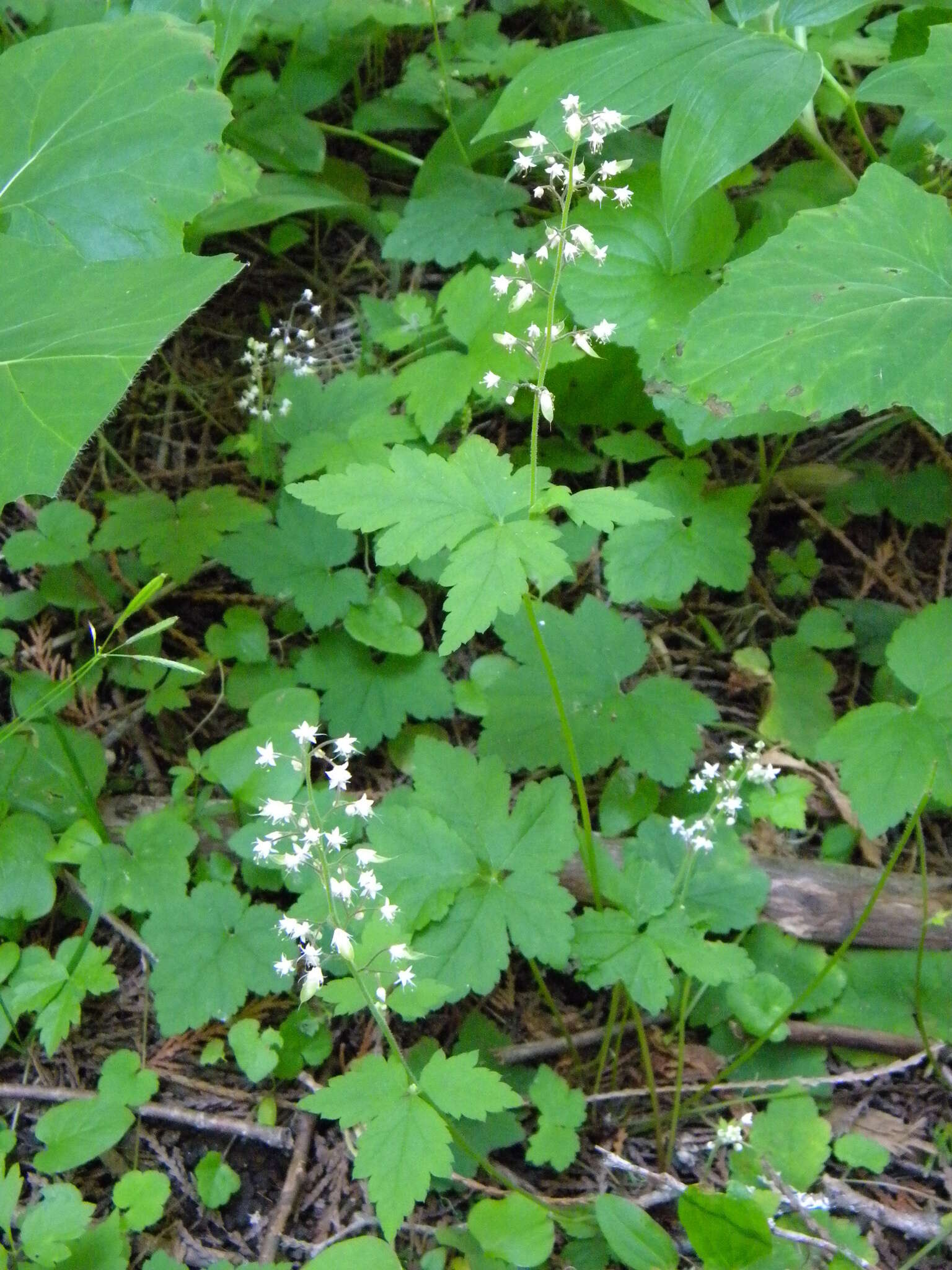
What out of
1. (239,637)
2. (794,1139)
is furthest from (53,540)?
(794,1139)

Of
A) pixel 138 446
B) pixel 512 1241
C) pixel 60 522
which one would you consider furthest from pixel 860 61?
pixel 512 1241

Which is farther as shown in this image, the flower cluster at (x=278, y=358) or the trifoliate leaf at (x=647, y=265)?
the flower cluster at (x=278, y=358)

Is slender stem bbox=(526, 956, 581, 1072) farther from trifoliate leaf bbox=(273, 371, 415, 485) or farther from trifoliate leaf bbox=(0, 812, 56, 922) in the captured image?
trifoliate leaf bbox=(273, 371, 415, 485)

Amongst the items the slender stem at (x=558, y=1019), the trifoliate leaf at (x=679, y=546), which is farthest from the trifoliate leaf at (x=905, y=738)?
the slender stem at (x=558, y=1019)

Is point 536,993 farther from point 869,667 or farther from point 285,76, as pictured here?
point 285,76

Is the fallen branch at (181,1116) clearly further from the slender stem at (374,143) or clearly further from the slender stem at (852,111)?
the slender stem at (374,143)

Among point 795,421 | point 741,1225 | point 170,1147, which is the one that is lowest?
point 170,1147
